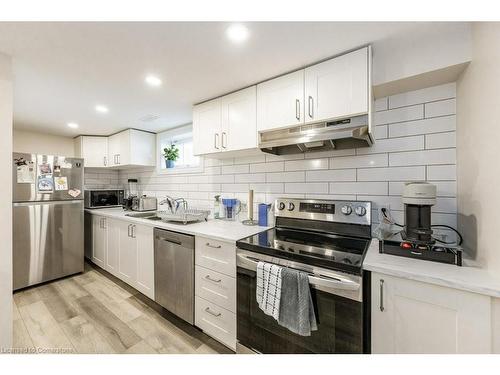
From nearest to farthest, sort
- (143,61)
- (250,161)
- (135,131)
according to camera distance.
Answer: (143,61) → (250,161) → (135,131)

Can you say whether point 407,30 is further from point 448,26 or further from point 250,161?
point 250,161

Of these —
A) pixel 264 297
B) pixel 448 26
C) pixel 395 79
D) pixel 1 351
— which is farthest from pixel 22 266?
pixel 448 26

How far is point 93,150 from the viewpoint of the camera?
11.2 ft

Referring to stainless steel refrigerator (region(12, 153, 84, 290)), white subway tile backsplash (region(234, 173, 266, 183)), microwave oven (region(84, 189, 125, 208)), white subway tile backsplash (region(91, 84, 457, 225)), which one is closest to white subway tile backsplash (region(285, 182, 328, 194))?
white subway tile backsplash (region(91, 84, 457, 225))

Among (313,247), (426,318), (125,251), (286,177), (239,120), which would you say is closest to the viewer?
(426,318)

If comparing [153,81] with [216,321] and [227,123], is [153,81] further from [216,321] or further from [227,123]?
[216,321]

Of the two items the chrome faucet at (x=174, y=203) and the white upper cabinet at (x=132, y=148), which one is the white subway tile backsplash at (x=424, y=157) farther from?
the white upper cabinet at (x=132, y=148)

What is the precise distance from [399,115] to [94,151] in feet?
13.4

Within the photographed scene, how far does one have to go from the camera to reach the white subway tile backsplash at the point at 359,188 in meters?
1.51

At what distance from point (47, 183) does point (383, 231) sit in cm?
349

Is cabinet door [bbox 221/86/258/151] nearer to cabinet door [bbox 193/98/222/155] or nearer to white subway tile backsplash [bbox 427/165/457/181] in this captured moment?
cabinet door [bbox 193/98/222/155]

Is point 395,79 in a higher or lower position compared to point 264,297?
higher

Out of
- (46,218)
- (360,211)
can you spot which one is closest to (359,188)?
(360,211)

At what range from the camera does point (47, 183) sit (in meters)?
2.51
